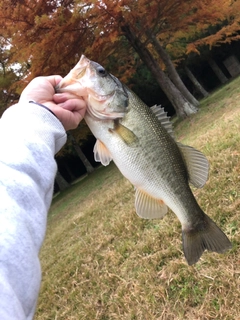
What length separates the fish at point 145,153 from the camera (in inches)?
82.5

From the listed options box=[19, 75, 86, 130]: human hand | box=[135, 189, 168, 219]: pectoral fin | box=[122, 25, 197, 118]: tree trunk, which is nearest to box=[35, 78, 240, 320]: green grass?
box=[135, 189, 168, 219]: pectoral fin

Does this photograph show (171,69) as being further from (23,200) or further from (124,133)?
(23,200)

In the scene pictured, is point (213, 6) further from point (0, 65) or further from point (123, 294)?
point (123, 294)

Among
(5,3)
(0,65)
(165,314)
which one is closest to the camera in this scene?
(165,314)

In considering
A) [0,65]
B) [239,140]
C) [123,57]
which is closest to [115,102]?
[239,140]

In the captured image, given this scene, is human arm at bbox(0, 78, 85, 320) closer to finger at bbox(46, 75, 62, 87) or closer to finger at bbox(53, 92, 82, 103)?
finger at bbox(53, 92, 82, 103)

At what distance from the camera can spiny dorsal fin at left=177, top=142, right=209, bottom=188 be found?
2.25 m

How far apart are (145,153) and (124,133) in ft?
0.57

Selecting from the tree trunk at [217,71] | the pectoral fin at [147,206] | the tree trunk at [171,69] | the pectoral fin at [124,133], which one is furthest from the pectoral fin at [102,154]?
the tree trunk at [217,71]

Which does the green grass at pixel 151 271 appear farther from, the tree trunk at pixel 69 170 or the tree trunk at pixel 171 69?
the tree trunk at pixel 69 170

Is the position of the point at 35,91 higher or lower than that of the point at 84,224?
higher

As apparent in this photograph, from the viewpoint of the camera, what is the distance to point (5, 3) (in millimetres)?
10539

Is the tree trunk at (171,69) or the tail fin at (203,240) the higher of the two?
the tree trunk at (171,69)

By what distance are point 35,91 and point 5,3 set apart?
980cm
